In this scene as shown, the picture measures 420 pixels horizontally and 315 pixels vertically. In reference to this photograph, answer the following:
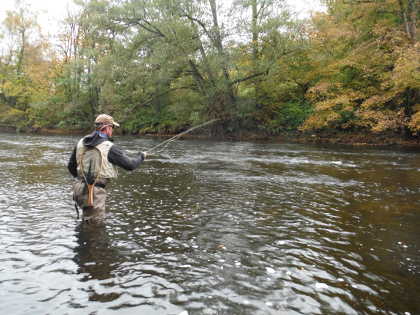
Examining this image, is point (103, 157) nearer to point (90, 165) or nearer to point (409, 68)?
point (90, 165)

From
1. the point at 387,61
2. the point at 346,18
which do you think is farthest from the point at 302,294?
the point at 346,18

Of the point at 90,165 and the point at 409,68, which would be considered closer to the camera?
the point at 90,165

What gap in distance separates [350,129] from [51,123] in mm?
39033

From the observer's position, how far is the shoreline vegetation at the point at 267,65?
76.1ft

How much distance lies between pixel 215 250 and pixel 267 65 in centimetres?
2366

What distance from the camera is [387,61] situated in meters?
22.3

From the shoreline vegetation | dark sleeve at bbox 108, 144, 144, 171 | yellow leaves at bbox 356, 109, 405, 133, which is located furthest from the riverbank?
dark sleeve at bbox 108, 144, 144, 171

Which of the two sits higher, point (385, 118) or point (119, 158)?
point (385, 118)

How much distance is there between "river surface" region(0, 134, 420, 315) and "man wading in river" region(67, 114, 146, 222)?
66 centimetres

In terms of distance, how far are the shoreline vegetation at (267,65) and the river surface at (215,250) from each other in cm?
1521

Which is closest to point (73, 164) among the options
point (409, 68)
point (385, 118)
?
point (409, 68)

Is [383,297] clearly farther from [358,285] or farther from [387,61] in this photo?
[387,61]

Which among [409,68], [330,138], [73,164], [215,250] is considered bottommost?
[215,250]

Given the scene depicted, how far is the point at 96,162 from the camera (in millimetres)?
5906
